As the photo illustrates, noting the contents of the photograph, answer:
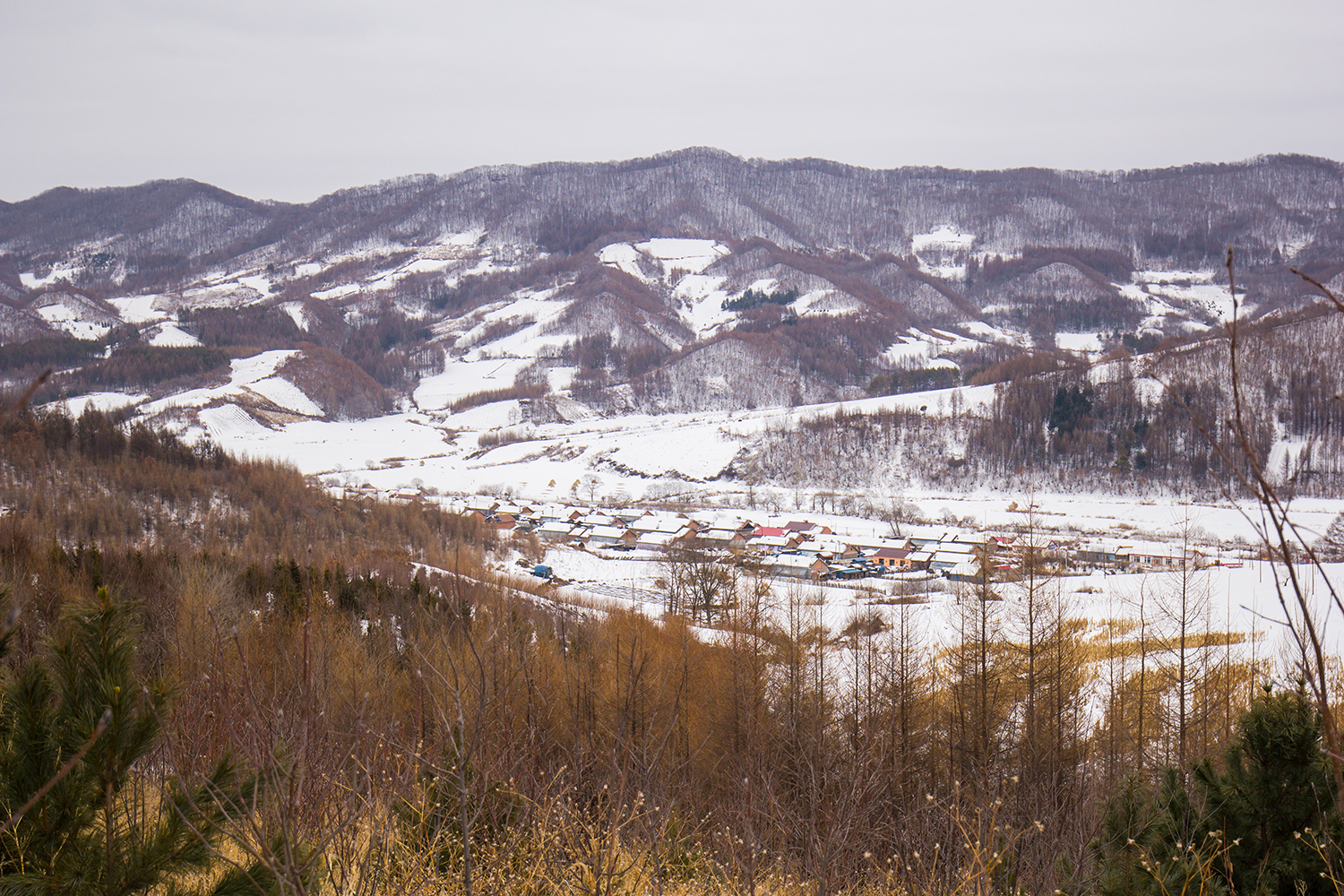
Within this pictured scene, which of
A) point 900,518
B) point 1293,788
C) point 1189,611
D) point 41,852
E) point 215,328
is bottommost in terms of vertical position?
point 900,518

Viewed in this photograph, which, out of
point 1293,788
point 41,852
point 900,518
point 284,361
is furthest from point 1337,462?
point 284,361

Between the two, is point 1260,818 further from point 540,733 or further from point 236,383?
point 236,383

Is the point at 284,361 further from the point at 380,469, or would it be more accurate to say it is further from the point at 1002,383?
the point at 1002,383

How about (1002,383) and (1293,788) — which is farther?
(1002,383)

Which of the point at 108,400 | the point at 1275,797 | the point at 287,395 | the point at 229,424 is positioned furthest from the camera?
the point at 287,395

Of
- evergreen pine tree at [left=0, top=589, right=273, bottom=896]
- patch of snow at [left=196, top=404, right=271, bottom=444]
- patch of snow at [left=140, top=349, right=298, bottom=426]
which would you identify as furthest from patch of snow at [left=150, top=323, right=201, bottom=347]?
evergreen pine tree at [left=0, top=589, right=273, bottom=896]

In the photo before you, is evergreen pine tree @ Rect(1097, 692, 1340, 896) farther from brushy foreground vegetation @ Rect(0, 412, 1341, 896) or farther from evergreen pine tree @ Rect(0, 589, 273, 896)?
evergreen pine tree @ Rect(0, 589, 273, 896)

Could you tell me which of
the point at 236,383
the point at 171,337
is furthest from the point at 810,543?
the point at 171,337
